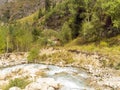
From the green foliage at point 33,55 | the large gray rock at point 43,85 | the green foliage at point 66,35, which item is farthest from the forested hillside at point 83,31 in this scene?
the large gray rock at point 43,85

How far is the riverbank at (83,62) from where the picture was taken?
4959 cm

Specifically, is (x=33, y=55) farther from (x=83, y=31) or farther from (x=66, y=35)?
(x=66, y=35)

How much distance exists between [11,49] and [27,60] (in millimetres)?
33915

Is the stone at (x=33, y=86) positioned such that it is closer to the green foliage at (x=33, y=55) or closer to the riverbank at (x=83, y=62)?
the riverbank at (x=83, y=62)

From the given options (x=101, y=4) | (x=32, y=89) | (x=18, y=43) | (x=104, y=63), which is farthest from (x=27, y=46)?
(x=32, y=89)

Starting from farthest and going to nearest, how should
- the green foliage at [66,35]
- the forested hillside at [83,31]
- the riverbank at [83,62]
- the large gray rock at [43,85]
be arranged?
the green foliage at [66,35]
the forested hillside at [83,31]
the riverbank at [83,62]
the large gray rock at [43,85]

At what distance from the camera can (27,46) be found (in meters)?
111

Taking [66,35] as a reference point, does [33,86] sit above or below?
above

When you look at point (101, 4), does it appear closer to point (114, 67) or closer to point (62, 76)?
point (114, 67)

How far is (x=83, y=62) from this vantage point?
7150 cm

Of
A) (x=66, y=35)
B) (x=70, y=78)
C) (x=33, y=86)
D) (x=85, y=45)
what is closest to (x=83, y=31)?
(x=85, y=45)

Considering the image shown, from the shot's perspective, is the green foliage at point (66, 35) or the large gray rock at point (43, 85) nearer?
the large gray rock at point (43, 85)

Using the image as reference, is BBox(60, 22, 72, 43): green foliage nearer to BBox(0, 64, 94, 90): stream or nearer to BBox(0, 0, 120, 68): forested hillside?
BBox(0, 0, 120, 68): forested hillside

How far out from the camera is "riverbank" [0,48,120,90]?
163 feet
